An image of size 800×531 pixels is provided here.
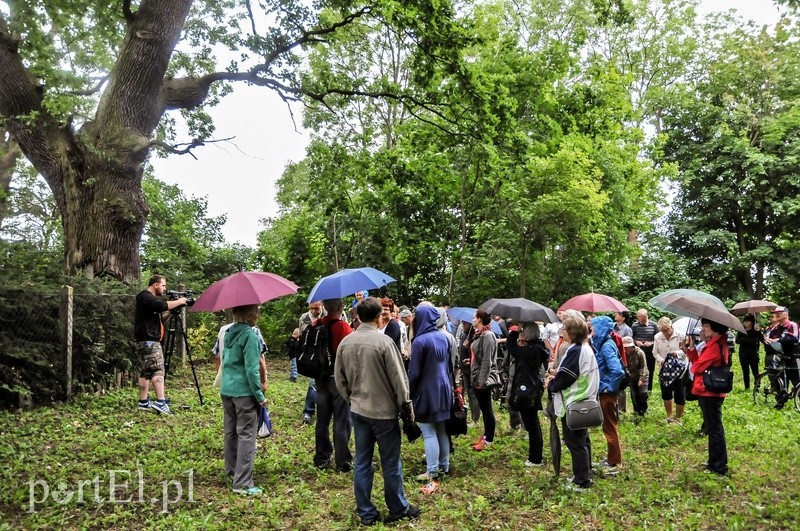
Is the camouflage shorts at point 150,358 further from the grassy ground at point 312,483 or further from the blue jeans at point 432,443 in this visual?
the blue jeans at point 432,443

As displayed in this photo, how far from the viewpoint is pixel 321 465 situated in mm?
6641

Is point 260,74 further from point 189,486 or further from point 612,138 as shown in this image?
point 612,138

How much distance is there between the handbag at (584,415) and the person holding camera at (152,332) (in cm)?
535

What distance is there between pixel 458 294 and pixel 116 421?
43.8 ft

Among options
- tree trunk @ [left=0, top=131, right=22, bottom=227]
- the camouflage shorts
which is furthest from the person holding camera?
tree trunk @ [left=0, top=131, right=22, bottom=227]

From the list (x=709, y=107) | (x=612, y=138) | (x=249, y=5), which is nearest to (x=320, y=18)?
(x=249, y=5)

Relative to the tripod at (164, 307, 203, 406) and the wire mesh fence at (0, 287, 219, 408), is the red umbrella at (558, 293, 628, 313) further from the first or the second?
the wire mesh fence at (0, 287, 219, 408)

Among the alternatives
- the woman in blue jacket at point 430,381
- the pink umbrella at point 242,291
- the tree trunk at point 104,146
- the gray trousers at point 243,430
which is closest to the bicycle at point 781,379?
the woman in blue jacket at point 430,381

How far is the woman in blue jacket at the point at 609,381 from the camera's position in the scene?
6.49 metres

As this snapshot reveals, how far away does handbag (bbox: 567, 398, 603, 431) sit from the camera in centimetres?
559

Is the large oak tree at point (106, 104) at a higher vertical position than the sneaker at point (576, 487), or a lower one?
higher

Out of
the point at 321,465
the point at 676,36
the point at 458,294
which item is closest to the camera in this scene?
the point at 321,465

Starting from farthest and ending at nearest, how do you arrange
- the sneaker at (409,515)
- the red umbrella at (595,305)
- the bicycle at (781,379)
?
the bicycle at (781,379), the red umbrella at (595,305), the sneaker at (409,515)

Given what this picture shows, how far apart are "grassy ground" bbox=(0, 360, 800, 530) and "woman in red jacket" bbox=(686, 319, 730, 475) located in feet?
0.79
